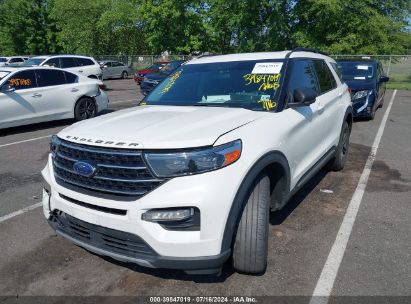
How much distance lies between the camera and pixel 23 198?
484 cm

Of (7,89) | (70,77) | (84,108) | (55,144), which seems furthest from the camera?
(84,108)

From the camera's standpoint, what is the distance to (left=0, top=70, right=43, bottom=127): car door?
858 cm

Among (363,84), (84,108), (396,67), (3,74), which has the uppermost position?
(3,74)

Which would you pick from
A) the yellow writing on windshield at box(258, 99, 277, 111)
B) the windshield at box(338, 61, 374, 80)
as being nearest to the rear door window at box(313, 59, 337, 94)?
the yellow writing on windshield at box(258, 99, 277, 111)

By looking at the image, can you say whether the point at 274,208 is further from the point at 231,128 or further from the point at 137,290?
the point at 137,290

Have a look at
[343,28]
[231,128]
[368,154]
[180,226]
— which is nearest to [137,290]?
[180,226]

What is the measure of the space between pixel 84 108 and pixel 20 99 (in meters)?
1.80

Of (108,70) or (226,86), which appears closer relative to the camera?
(226,86)

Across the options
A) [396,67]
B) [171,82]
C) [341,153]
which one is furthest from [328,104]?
[396,67]

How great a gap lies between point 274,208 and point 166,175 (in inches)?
54.1

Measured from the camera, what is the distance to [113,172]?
2654mm

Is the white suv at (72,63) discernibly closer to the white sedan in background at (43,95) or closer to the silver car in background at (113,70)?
the white sedan in background at (43,95)

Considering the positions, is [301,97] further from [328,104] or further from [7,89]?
[7,89]

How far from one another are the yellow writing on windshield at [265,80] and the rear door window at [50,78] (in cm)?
700
